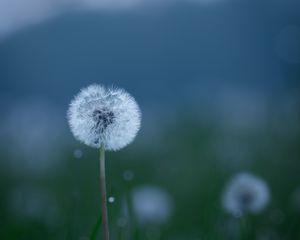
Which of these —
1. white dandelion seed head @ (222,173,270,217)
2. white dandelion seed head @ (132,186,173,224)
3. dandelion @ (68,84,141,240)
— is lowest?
white dandelion seed head @ (132,186,173,224)

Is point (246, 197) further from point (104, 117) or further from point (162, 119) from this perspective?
point (162, 119)

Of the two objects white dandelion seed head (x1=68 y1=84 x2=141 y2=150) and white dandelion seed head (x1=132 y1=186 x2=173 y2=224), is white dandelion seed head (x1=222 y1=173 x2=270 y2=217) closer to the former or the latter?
white dandelion seed head (x1=132 y1=186 x2=173 y2=224)

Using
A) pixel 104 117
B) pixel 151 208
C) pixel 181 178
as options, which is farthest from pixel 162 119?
pixel 104 117

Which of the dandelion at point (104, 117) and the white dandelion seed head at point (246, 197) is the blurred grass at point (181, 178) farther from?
the dandelion at point (104, 117)

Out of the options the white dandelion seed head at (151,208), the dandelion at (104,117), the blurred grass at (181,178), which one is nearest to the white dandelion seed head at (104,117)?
the dandelion at (104,117)

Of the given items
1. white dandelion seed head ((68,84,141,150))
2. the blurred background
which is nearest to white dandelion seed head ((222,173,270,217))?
the blurred background

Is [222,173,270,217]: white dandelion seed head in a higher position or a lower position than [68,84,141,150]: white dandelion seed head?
lower
